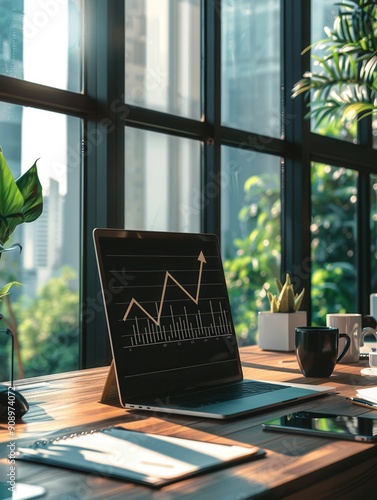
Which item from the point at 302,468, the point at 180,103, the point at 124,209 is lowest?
the point at 302,468

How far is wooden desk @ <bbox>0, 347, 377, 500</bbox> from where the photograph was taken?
2.89ft

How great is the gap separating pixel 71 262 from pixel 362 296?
2471mm

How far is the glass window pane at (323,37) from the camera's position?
418 centimetres

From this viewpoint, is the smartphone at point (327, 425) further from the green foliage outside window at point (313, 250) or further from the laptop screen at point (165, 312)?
the green foliage outside window at point (313, 250)

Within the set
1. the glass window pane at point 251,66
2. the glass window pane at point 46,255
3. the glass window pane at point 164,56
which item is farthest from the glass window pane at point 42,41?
the glass window pane at point 251,66

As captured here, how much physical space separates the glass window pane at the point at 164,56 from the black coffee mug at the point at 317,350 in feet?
5.16

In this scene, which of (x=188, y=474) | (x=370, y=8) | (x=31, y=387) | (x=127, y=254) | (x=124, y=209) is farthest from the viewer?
(x=370, y=8)

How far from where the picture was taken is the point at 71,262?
2.78 metres

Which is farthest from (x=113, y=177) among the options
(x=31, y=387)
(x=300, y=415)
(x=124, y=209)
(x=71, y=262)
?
(x=300, y=415)

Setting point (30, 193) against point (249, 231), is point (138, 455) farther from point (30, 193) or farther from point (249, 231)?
point (249, 231)

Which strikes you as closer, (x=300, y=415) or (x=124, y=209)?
(x=300, y=415)

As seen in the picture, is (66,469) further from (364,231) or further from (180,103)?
(364,231)

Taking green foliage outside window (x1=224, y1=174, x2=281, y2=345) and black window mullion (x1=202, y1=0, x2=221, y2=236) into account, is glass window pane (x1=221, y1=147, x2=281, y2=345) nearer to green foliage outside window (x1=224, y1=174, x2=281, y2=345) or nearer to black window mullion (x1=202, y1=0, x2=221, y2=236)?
green foliage outside window (x1=224, y1=174, x2=281, y2=345)

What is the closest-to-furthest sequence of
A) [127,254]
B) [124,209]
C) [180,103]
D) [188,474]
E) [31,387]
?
[188,474]
[127,254]
[31,387]
[124,209]
[180,103]
